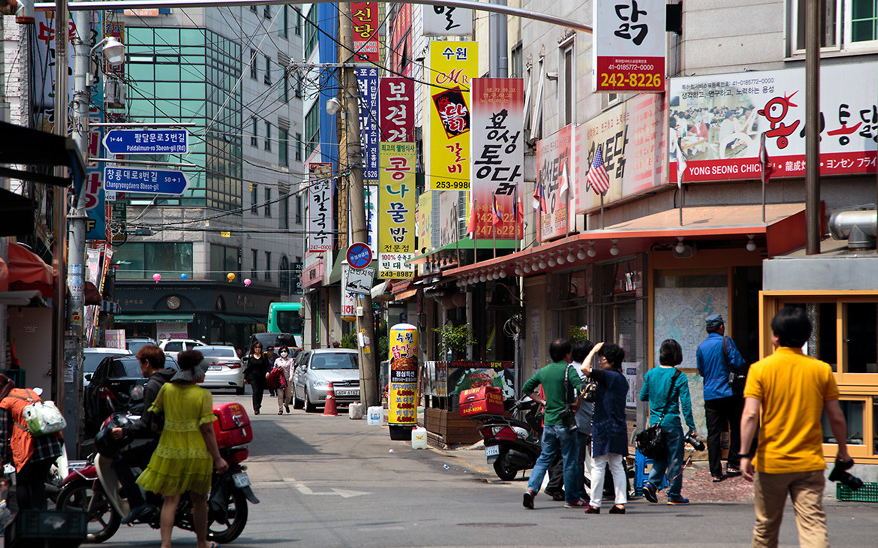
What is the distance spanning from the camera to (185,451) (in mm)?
8250

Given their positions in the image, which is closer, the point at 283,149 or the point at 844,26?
the point at 844,26

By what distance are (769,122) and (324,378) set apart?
16.2 m

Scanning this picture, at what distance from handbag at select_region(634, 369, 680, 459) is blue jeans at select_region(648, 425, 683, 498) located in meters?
0.05

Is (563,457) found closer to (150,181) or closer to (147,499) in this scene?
(147,499)

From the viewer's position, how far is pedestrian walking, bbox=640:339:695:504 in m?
11.4

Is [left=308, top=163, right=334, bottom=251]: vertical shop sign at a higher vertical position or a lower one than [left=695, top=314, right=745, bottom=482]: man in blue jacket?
higher

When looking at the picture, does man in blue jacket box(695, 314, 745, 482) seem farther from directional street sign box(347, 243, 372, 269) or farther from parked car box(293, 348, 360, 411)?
parked car box(293, 348, 360, 411)

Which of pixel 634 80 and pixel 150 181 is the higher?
pixel 634 80

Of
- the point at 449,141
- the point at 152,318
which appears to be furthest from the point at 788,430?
the point at 152,318

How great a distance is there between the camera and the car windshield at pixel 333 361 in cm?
2892

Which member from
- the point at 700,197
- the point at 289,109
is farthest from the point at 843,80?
the point at 289,109

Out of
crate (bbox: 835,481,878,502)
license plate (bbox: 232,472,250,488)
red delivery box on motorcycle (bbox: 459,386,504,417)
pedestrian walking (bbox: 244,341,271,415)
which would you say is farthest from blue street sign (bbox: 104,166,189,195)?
crate (bbox: 835,481,878,502)

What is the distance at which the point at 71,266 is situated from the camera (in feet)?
55.9

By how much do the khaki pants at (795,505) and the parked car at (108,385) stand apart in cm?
1459
